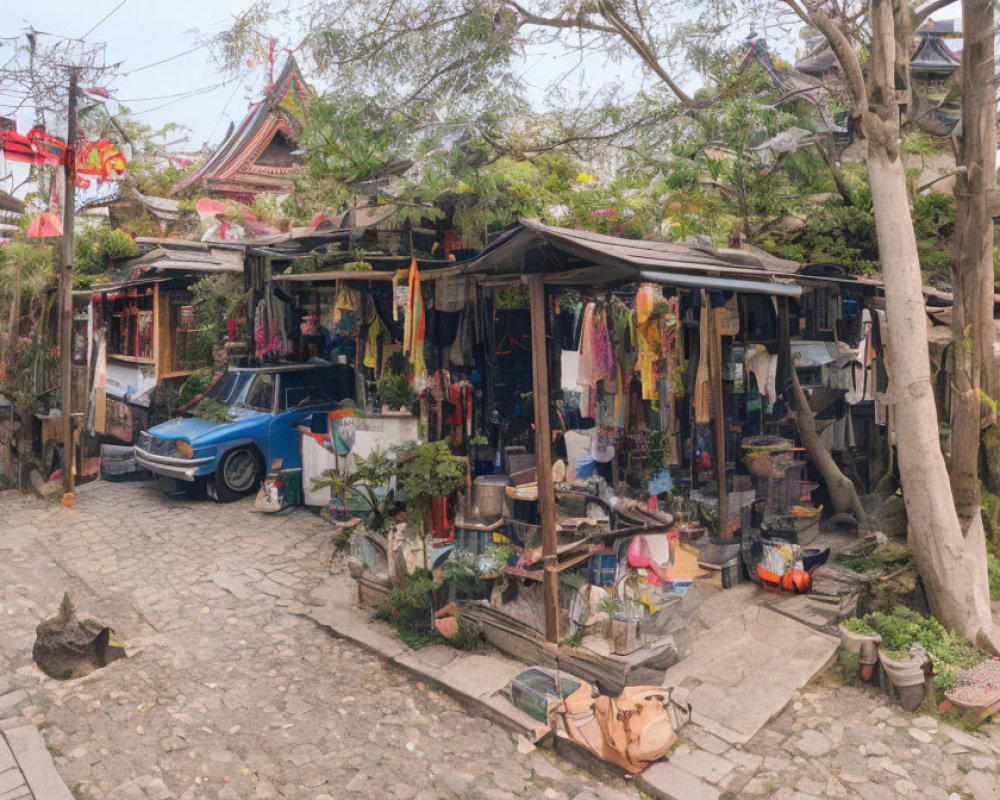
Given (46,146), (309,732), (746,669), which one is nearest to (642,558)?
(746,669)

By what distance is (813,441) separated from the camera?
865 centimetres

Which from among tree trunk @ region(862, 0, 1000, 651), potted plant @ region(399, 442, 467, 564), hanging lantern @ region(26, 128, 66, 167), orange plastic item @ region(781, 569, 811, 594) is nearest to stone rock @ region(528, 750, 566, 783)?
potted plant @ region(399, 442, 467, 564)

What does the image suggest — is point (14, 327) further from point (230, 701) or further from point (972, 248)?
point (972, 248)

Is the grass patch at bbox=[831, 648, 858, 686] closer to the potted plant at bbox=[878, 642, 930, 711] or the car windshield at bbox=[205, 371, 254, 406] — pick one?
the potted plant at bbox=[878, 642, 930, 711]

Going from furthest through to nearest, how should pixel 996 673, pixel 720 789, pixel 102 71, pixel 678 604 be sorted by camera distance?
pixel 102 71
pixel 678 604
pixel 996 673
pixel 720 789

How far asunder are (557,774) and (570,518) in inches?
89.5

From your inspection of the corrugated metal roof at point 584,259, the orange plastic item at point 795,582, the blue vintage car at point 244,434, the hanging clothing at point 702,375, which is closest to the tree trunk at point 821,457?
the hanging clothing at point 702,375

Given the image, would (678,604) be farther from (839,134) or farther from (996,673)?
(839,134)

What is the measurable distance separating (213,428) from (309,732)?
663 centimetres

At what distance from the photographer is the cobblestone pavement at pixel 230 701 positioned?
15.3 feet

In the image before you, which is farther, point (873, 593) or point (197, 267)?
point (197, 267)

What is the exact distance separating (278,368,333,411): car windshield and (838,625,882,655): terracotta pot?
27.3 feet

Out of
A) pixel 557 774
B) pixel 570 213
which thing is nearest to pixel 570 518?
pixel 557 774

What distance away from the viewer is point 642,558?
6.19 metres
